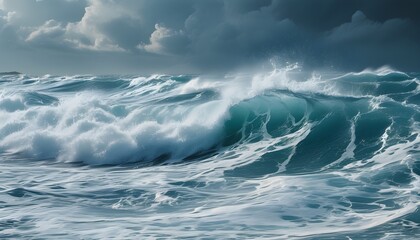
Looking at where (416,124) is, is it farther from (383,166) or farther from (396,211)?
(396,211)

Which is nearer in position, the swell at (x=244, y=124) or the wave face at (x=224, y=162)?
the wave face at (x=224, y=162)

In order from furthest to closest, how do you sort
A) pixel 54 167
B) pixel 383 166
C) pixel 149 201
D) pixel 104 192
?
pixel 54 167
pixel 383 166
pixel 104 192
pixel 149 201

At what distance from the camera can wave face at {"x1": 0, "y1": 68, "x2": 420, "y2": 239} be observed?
21.2ft

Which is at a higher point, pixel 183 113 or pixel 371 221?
pixel 183 113

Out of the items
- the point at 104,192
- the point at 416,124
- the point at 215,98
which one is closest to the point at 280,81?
the point at 215,98

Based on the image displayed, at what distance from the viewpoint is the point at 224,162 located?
1134 centimetres

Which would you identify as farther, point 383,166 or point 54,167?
point 54,167

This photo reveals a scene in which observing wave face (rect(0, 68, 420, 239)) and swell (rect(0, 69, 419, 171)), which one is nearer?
wave face (rect(0, 68, 420, 239))

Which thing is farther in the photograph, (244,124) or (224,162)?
(244,124)

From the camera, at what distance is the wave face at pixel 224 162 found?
6.46m

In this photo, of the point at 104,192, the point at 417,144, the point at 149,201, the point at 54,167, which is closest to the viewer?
the point at 149,201

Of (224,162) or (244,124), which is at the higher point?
(244,124)

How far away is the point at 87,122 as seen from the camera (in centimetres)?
1515

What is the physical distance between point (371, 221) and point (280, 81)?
Answer: 11.5 m
